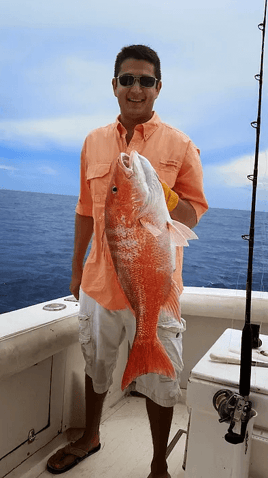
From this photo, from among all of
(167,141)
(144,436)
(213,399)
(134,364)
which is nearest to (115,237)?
(134,364)

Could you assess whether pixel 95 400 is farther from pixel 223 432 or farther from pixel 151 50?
pixel 151 50

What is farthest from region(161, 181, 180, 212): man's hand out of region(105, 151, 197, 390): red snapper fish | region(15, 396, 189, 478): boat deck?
region(15, 396, 189, 478): boat deck

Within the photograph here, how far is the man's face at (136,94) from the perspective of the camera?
1716 millimetres

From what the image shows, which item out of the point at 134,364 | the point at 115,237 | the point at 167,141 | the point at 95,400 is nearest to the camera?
the point at 115,237

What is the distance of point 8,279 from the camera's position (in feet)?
51.5

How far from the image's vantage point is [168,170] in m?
1.80

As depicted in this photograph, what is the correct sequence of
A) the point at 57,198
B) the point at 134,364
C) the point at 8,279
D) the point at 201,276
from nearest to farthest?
the point at 134,364
the point at 8,279
the point at 201,276
the point at 57,198

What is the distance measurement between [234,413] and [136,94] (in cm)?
123

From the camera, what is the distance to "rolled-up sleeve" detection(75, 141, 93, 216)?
2090 millimetres

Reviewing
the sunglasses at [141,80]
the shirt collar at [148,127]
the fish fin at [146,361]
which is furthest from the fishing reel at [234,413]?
the sunglasses at [141,80]

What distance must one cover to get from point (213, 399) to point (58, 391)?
4.38 ft

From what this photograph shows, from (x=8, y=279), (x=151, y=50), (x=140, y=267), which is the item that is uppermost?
(x=151, y=50)

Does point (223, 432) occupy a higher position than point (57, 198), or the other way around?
point (57, 198)

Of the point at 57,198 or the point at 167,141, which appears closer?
the point at 167,141
